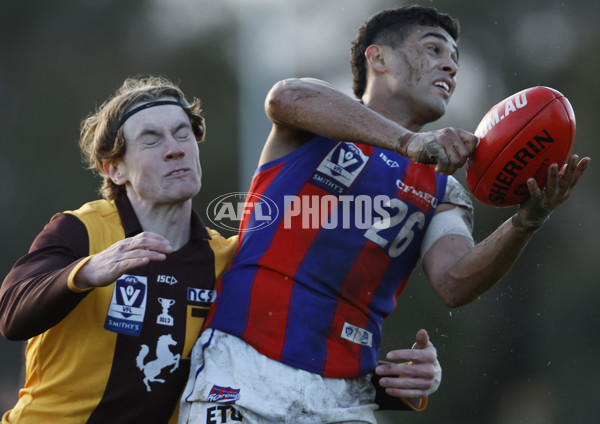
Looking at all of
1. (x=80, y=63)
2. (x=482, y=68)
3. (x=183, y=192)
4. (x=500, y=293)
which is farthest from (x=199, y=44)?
(x=183, y=192)

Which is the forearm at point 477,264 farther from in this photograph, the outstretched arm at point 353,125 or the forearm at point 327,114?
the forearm at point 327,114

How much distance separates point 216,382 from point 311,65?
7.52 meters

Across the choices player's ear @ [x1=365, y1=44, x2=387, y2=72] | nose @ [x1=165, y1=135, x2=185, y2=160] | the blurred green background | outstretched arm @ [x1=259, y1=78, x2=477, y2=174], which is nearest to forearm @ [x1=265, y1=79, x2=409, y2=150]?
outstretched arm @ [x1=259, y1=78, x2=477, y2=174]

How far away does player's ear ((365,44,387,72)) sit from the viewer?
4254 mm

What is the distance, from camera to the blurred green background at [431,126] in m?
9.60

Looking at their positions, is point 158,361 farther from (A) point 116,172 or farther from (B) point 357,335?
(A) point 116,172

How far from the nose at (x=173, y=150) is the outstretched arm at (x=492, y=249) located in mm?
1197

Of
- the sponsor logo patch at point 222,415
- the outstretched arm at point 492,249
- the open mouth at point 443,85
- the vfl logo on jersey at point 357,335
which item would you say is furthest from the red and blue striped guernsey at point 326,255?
the open mouth at point 443,85

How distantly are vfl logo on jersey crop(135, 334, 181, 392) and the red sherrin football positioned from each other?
1455mm

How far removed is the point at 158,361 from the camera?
11.7ft

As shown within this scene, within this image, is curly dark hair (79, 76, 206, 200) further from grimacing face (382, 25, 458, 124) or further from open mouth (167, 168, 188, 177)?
grimacing face (382, 25, 458, 124)

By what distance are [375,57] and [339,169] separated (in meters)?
0.93

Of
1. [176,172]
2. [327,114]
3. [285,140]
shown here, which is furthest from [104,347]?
[327,114]

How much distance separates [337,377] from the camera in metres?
3.41
